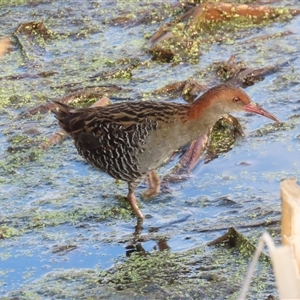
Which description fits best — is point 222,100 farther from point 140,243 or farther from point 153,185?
point 140,243

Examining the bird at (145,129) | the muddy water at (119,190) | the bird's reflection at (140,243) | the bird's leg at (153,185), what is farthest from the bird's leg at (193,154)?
the bird's reflection at (140,243)

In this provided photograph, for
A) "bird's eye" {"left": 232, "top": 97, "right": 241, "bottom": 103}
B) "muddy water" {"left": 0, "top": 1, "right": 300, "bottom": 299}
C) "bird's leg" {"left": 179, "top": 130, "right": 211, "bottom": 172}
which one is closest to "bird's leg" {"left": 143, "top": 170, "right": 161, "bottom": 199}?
"muddy water" {"left": 0, "top": 1, "right": 300, "bottom": 299}

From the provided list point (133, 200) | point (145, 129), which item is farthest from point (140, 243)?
point (145, 129)

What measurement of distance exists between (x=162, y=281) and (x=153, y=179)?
4.46 ft

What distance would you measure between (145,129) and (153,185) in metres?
0.56

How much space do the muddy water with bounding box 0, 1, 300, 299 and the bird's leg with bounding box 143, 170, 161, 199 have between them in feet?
0.21

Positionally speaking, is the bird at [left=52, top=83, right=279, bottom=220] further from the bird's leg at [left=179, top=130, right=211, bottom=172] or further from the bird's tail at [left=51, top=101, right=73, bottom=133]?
the bird's leg at [left=179, top=130, right=211, bottom=172]

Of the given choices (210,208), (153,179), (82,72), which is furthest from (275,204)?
(82,72)

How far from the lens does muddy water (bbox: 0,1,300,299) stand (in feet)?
19.3

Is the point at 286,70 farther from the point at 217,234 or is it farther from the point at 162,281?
the point at 162,281

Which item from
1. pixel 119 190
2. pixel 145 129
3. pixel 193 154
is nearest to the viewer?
pixel 145 129

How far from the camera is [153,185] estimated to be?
276 inches

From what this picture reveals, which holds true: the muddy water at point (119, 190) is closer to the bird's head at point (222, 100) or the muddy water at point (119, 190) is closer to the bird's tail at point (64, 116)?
the bird's tail at point (64, 116)

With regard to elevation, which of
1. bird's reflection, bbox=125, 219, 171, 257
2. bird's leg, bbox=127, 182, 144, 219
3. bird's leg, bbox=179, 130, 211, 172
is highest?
bird's leg, bbox=179, 130, 211, 172
